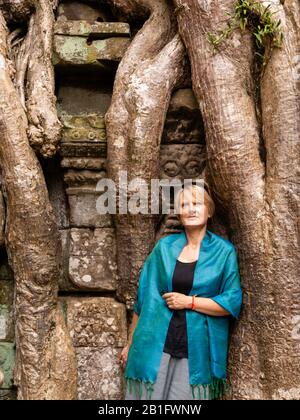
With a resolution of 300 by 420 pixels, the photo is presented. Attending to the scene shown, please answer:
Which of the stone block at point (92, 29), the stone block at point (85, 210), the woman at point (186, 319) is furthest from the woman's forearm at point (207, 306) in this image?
the stone block at point (92, 29)

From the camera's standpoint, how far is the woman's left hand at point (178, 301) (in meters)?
2.56

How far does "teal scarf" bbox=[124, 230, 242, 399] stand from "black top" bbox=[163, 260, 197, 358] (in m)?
0.02

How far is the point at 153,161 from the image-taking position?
2.94 metres

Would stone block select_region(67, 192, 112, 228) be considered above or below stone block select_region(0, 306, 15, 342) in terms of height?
above

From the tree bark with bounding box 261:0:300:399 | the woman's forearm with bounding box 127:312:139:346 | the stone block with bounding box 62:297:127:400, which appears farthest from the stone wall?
the tree bark with bounding box 261:0:300:399

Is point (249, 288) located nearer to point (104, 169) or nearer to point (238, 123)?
point (238, 123)

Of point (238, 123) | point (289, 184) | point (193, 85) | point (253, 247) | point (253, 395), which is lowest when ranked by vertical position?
point (253, 395)

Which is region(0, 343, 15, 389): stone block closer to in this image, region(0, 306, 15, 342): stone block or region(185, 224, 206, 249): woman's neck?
region(0, 306, 15, 342): stone block

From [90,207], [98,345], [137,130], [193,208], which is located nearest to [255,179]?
[193,208]

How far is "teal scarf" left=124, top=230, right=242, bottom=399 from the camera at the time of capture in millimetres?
2549

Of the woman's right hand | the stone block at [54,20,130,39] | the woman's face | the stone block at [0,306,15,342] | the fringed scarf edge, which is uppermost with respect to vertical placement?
the stone block at [54,20,130,39]

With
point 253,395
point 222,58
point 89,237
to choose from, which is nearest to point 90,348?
point 89,237

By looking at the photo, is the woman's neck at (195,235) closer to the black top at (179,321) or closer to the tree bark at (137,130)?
the black top at (179,321)

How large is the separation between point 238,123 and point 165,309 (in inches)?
38.5
